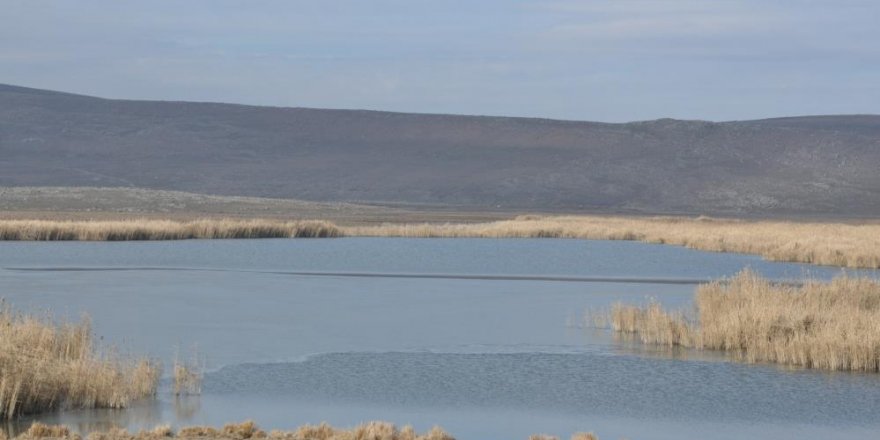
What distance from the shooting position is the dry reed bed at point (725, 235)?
33.1m

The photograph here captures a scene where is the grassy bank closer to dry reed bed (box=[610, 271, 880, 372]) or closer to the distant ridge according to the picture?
dry reed bed (box=[610, 271, 880, 372])

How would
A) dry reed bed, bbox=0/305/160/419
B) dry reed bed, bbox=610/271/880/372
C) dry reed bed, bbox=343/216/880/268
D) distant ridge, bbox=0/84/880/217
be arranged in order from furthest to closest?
distant ridge, bbox=0/84/880/217
dry reed bed, bbox=343/216/880/268
dry reed bed, bbox=610/271/880/372
dry reed bed, bbox=0/305/160/419

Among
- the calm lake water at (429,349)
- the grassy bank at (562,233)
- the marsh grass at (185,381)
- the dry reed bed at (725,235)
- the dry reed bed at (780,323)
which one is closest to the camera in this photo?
the calm lake water at (429,349)

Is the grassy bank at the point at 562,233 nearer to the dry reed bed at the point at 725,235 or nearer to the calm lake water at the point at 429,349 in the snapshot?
the dry reed bed at the point at 725,235

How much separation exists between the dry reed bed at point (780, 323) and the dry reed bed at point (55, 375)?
23.2 feet

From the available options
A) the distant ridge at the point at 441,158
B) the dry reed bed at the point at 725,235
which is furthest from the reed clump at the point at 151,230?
the distant ridge at the point at 441,158

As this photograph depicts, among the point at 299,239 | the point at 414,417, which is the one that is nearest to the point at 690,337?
the point at 414,417

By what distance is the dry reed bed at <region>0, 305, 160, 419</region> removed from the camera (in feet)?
38.3

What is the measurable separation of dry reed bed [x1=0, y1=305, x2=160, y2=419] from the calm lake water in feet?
0.64

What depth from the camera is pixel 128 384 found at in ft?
41.5

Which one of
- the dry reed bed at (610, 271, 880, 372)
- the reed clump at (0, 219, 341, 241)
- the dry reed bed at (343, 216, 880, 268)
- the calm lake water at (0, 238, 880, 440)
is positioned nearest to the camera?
the calm lake water at (0, 238, 880, 440)

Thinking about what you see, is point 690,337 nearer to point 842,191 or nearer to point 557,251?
point 557,251

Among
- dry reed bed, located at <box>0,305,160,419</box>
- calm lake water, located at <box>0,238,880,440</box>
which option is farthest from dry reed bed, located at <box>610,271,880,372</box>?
dry reed bed, located at <box>0,305,160,419</box>

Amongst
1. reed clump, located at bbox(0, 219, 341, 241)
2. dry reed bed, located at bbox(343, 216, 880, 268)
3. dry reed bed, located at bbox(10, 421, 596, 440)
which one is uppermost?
dry reed bed, located at bbox(10, 421, 596, 440)
